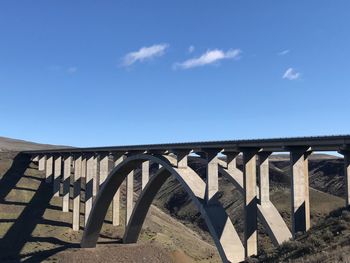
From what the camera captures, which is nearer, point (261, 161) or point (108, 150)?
point (261, 161)

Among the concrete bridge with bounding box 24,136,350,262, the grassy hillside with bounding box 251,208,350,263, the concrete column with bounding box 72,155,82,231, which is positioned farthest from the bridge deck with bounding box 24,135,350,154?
the concrete column with bounding box 72,155,82,231

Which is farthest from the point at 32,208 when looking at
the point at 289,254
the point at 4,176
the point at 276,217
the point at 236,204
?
the point at 289,254

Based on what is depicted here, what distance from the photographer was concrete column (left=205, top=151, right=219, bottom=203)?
33.9 meters

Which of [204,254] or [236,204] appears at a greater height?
[236,204]

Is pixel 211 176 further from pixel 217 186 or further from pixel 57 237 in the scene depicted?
pixel 57 237

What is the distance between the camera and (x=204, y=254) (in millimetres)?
57594

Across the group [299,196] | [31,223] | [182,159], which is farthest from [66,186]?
[299,196]

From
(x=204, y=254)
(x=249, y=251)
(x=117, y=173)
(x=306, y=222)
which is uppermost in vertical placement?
(x=117, y=173)

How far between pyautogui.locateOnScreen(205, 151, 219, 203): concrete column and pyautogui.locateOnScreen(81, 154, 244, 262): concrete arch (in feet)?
2.45

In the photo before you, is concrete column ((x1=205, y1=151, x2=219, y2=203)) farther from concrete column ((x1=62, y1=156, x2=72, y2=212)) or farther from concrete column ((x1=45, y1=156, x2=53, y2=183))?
concrete column ((x1=45, y1=156, x2=53, y2=183))

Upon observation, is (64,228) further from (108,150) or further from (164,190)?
(164,190)

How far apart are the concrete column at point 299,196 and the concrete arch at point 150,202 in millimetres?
7078

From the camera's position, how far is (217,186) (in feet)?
114

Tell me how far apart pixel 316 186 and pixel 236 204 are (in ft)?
107
